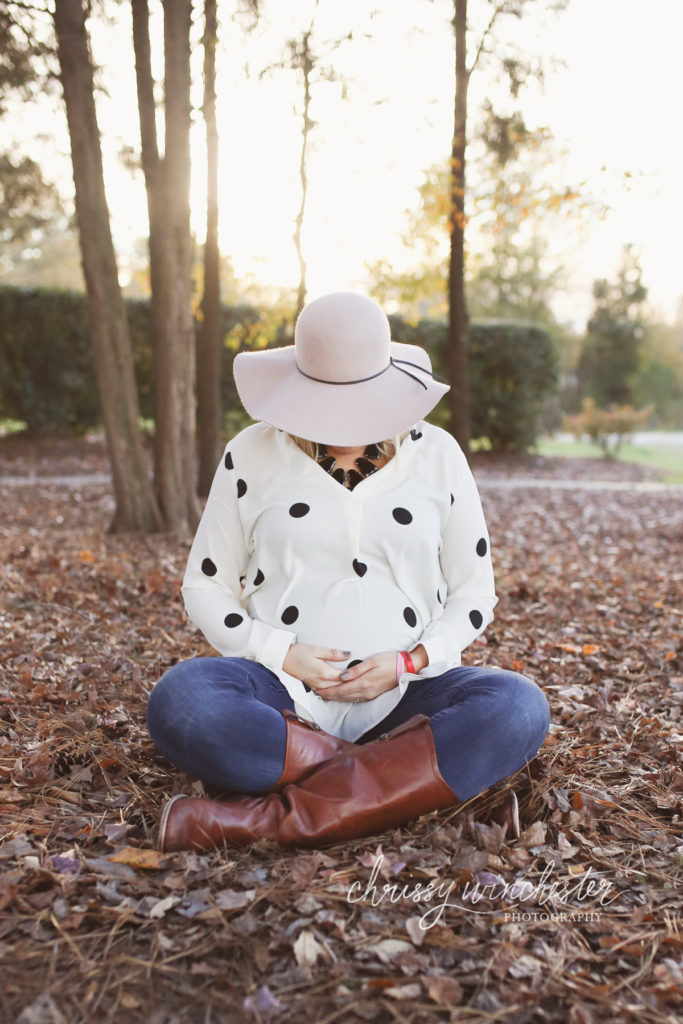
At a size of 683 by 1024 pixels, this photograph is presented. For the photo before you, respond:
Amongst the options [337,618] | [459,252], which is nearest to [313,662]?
[337,618]

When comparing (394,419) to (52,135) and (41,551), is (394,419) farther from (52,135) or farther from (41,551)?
(52,135)

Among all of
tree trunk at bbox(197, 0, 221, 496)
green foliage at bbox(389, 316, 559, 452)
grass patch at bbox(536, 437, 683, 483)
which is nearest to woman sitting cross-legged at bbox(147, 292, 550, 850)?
tree trunk at bbox(197, 0, 221, 496)

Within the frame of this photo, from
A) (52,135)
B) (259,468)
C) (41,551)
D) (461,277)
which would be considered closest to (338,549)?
(259,468)

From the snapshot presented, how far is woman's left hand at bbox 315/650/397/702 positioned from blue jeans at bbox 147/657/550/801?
0.43 feet

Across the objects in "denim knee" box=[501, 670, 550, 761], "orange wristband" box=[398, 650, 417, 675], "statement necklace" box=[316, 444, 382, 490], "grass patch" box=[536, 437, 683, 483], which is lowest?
"grass patch" box=[536, 437, 683, 483]

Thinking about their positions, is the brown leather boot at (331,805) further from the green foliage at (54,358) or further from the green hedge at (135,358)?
the green foliage at (54,358)

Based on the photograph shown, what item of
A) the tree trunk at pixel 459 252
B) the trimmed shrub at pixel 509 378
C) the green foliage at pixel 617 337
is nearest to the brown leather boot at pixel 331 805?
the tree trunk at pixel 459 252

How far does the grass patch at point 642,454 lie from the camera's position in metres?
14.6

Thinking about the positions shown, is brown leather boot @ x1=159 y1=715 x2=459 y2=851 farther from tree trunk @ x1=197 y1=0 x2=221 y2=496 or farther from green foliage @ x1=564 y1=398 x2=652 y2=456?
green foliage @ x1=564 y1=398 x2=652 y2=456

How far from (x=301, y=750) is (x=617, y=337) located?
26.4 metres

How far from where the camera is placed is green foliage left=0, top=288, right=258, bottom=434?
12438 millimetres

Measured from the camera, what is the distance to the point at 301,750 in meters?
2.17

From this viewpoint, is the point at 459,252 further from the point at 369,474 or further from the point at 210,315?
the point at 369,474

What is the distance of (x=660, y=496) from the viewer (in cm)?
1052
